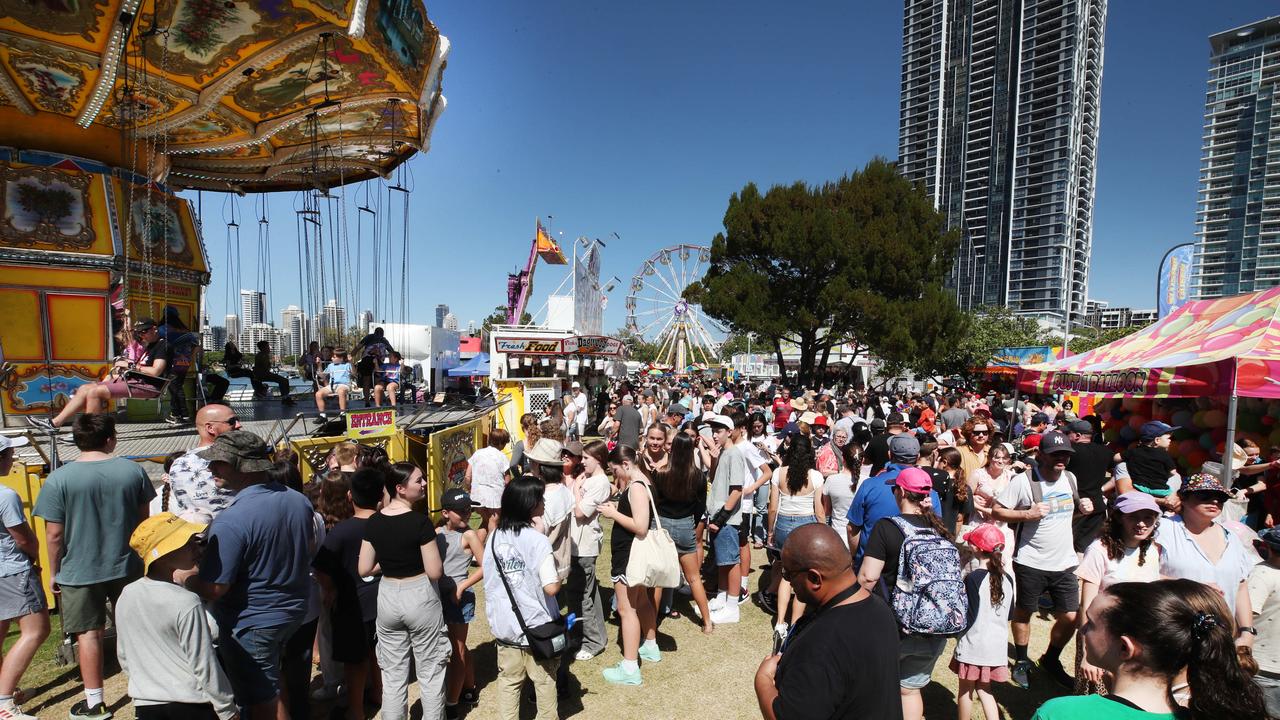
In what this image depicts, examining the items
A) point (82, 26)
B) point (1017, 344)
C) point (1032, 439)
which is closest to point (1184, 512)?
point (1032, 439)

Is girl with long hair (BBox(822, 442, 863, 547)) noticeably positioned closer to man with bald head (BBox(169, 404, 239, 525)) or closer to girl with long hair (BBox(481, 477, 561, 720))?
girl with long hair (BBox(481, 477, 561, 720))

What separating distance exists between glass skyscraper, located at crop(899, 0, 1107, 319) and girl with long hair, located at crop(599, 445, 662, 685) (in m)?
80.2

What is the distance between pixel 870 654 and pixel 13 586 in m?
4.79

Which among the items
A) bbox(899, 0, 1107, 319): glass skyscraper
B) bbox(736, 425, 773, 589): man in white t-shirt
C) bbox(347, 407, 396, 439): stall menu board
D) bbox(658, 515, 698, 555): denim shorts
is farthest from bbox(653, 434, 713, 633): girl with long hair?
bbox(899, 0, 1107, 319): glass skyscraper

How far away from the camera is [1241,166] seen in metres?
67.4

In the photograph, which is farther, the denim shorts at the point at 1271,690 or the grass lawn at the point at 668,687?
the grass lawn at the point at 668,687

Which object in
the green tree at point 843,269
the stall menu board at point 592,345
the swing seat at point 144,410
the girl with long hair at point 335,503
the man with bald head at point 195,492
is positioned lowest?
the swing seat at point 144,410

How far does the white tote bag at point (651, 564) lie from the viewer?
3.90m

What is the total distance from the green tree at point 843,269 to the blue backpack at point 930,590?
24972 millimetres

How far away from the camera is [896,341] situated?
25.7 meters

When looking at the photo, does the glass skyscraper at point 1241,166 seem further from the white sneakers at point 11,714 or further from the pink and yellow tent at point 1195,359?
the white sneakers at point 11,714

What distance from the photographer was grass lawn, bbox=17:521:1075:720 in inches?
147

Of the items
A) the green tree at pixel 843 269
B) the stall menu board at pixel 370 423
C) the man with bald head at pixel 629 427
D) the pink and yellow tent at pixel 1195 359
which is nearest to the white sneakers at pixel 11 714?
the stall menu board at pixel 370 423

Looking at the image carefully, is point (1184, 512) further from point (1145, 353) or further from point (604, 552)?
point (1145, 353)
